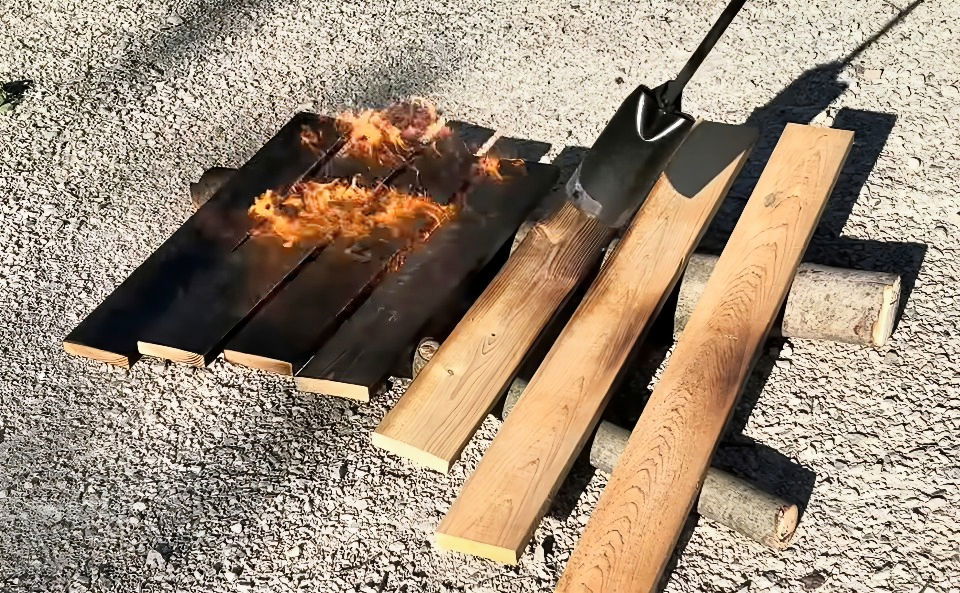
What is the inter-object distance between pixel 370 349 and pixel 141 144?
5.75ft

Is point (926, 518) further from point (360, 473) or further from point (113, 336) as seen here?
point (113, 336)

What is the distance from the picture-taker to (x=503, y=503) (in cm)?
251

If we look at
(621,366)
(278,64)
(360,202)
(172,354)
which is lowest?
(172,354)

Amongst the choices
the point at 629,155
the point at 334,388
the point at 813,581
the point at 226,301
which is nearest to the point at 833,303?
the point at 813,581

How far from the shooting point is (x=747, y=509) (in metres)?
2.60

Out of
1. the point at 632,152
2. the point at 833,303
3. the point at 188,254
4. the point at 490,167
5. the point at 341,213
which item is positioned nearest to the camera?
the point at 632,152

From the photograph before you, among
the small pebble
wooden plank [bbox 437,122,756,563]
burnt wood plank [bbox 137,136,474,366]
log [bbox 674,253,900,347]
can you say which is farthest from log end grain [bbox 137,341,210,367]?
the small pebble

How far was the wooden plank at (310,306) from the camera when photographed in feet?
9.84

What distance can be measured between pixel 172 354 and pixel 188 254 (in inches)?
15.8

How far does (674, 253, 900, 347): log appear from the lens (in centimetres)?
294

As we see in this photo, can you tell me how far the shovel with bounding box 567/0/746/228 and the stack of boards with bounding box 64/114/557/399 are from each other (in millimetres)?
806

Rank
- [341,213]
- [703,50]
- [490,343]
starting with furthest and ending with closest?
[341,213] < [490,343] < [703,50]

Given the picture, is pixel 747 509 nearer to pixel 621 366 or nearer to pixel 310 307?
pixel 621 366

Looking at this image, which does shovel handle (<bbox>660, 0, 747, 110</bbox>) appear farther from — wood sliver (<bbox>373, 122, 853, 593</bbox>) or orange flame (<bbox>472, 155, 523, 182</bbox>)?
orange flame (<bbox>472, 155, 523, 182</bbox>)
